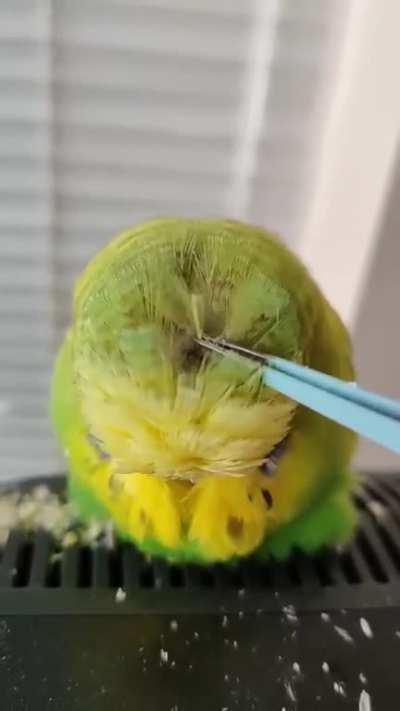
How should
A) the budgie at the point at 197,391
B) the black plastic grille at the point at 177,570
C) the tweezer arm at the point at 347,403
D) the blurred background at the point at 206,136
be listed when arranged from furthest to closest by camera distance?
the blurred background at the point at 206,136 → the black plastic grille at the point at 177,570 → the budgie at the point at 197,391 → the tweezer arm at the point at 347,403

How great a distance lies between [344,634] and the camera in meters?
0.44

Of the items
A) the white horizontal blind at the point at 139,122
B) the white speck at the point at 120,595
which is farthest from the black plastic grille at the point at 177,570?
the white horizontal blind at the point at 139,122

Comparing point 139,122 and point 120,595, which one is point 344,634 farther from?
point 139,122

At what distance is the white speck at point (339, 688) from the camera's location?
403 mm

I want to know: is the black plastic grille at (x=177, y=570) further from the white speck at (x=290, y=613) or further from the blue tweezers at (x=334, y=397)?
the blue tweezers at (x=334, y=397)

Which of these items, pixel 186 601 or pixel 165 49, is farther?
pixel 165 49

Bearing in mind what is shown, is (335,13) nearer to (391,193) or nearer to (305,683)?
(391,193)

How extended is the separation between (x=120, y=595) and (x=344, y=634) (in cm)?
11

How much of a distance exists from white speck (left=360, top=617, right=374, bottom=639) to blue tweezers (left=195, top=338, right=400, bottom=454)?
0.16 m

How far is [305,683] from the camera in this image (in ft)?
1.34

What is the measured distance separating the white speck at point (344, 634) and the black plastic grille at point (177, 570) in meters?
0.03

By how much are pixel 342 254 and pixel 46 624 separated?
36 cm

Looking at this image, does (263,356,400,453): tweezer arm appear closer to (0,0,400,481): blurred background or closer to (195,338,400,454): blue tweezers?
(195,338,400,454): blue tweezers

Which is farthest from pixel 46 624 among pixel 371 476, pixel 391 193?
pixel 391 193
